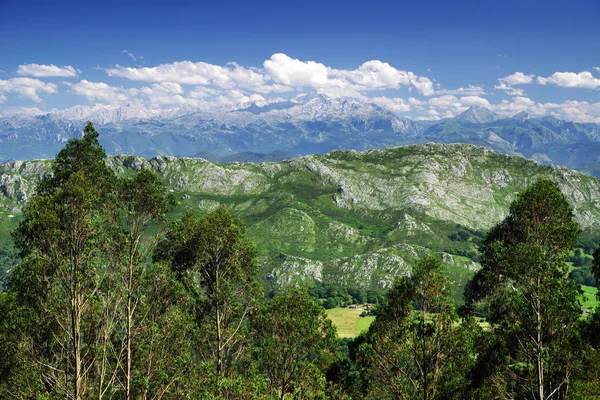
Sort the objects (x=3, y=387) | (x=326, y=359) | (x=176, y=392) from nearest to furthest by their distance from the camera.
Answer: (x=176, y=392), (x=3, y=387), (x=326, y=359)

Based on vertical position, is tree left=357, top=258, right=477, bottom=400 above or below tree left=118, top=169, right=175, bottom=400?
below

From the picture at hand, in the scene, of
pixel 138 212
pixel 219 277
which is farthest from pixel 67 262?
pixel 219 277

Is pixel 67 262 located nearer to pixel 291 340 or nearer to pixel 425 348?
pixel 291 340

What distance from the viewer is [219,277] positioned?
49469 mm

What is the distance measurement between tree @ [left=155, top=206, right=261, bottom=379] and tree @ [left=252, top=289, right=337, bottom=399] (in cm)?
489

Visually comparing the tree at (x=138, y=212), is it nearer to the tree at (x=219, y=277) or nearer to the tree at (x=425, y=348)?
the tree at (x=219, y=277)

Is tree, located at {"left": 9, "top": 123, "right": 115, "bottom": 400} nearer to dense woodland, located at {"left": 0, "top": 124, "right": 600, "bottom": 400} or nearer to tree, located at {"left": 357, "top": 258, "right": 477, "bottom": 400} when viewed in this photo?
dense woodland, located at {"left": 0, "top": 124, "right": 600, "bottom": 400}

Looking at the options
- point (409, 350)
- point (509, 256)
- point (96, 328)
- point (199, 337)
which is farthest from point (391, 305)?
point (96, 328)

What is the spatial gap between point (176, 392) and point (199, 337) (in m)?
7.70

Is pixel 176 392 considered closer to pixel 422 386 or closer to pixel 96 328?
pixel 96 328

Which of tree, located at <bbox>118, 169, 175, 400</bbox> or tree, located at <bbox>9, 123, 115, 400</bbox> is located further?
tree, located at <bbox>118, 169, 175, 400</bbox>

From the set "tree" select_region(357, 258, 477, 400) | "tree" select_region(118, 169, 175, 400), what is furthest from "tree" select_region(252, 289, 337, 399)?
"tree" select_region(118, 169, 175, 400)

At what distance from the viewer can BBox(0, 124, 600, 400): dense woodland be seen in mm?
32969

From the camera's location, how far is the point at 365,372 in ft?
132
